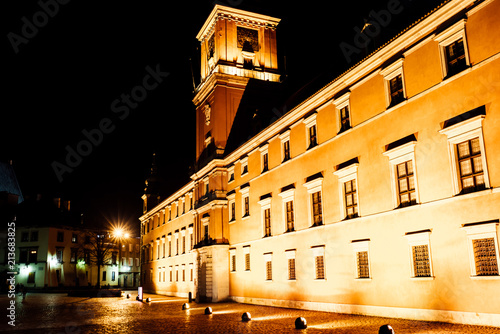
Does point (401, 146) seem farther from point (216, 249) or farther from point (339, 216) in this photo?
point (216, 249)

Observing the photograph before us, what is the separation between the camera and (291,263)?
1086 inches

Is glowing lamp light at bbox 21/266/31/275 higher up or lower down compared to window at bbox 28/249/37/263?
lower down

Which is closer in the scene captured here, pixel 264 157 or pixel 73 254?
pixel 264 157

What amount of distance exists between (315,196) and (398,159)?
23.9 ft

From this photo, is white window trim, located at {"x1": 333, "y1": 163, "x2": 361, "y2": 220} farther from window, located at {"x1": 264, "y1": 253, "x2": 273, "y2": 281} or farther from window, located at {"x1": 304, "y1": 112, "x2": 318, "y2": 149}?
window, located at {"x1": 264, "y1": 253, "x2": 273, "y2": 281}

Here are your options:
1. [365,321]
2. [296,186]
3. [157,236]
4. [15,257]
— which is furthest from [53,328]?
[15,257]

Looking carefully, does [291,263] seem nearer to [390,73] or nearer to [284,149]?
[284,149]

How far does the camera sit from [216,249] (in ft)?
122

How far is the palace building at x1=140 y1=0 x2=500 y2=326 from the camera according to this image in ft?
51.0

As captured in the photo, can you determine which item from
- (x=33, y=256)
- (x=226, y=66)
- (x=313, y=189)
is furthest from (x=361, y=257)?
(x=33, y=256)

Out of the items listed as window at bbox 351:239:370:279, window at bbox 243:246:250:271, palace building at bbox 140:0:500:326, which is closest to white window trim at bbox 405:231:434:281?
palace building at bbox 140:0:500:326

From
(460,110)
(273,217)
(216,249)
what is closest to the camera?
(460,110)

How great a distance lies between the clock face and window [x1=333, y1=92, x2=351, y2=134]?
892 inches

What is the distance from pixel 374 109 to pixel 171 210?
43.7 m
